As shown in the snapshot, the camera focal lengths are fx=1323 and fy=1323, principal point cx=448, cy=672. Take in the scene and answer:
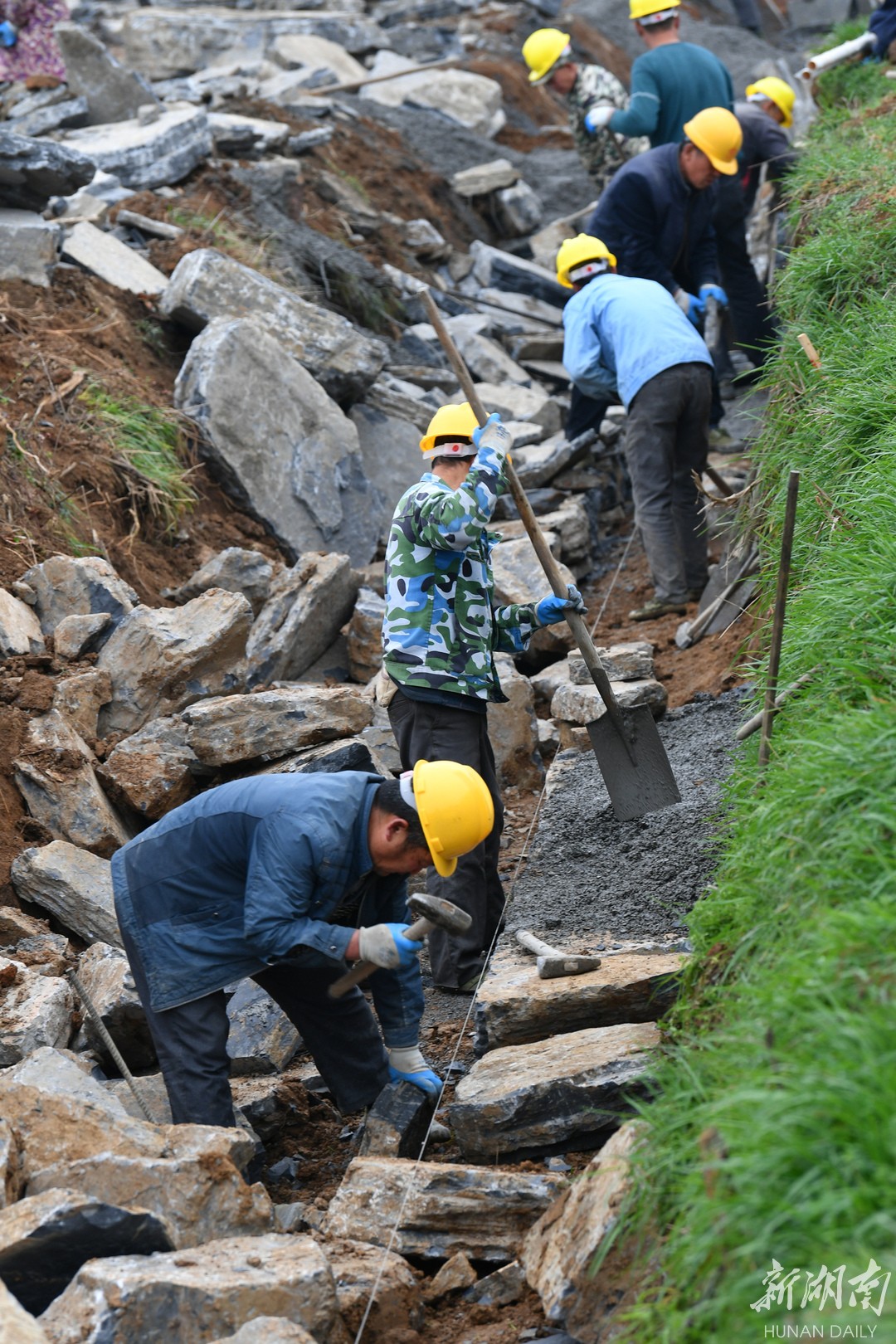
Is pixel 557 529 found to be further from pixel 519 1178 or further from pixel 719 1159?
pixel 719 1159

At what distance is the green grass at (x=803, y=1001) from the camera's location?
2.09 meters

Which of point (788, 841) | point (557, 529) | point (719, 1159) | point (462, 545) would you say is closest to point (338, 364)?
point (557, 529)

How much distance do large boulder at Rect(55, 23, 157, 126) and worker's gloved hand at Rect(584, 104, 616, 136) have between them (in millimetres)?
4604

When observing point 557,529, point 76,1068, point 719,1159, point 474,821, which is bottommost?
point 557,529

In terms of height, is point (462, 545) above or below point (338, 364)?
above

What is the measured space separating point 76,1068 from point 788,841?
224 centimetres

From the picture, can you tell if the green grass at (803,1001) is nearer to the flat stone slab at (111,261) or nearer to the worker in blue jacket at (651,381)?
the worker in blue jacket at (651,381)

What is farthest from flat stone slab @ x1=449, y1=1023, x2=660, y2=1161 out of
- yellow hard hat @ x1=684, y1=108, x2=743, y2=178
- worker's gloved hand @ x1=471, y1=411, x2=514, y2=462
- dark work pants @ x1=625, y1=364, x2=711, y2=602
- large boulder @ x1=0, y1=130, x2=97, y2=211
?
large boulder @ x1=0, y1=130, x2=97, y2=211

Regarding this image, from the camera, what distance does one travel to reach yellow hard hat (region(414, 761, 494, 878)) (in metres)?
3.66

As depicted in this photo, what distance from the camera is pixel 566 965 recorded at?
3.92 meters

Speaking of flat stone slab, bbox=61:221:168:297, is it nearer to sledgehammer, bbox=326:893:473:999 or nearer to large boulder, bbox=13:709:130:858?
large boulder, bbox=13:709:130:858

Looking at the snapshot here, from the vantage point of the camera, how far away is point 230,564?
726 centimetres

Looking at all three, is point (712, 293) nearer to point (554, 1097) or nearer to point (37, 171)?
point (37, 171)

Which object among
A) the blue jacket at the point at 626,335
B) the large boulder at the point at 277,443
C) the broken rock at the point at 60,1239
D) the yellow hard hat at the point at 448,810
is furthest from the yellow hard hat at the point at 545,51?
the broken rock at the point at 60,1239
